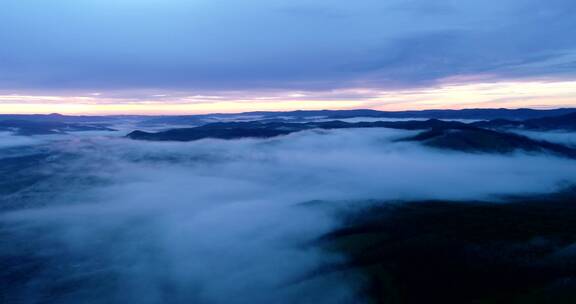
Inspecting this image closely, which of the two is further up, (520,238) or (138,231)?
(520,238)

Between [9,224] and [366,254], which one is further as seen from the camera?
[9,224]

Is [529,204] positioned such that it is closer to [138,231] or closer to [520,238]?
[520,238]

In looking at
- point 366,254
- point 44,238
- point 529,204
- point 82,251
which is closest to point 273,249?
point 366,254

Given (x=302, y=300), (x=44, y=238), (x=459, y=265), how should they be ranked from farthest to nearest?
(x=44, y=238) < (x=459, y=265) < (x=302, y=300)

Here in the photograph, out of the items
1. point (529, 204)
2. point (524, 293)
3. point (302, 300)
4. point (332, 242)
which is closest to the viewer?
point (524, 293)

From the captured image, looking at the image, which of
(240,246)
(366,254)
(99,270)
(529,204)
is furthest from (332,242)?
(529,204)

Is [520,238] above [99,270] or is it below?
above

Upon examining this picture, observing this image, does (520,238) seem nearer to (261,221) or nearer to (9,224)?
(261,221)

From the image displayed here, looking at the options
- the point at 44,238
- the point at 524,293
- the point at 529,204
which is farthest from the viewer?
the point at 529,204

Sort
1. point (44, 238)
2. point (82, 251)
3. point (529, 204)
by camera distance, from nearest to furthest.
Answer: point (82, 251) < point (44, 238) < point (529, 204)

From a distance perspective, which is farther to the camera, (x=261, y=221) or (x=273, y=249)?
(x=261, y=221)
